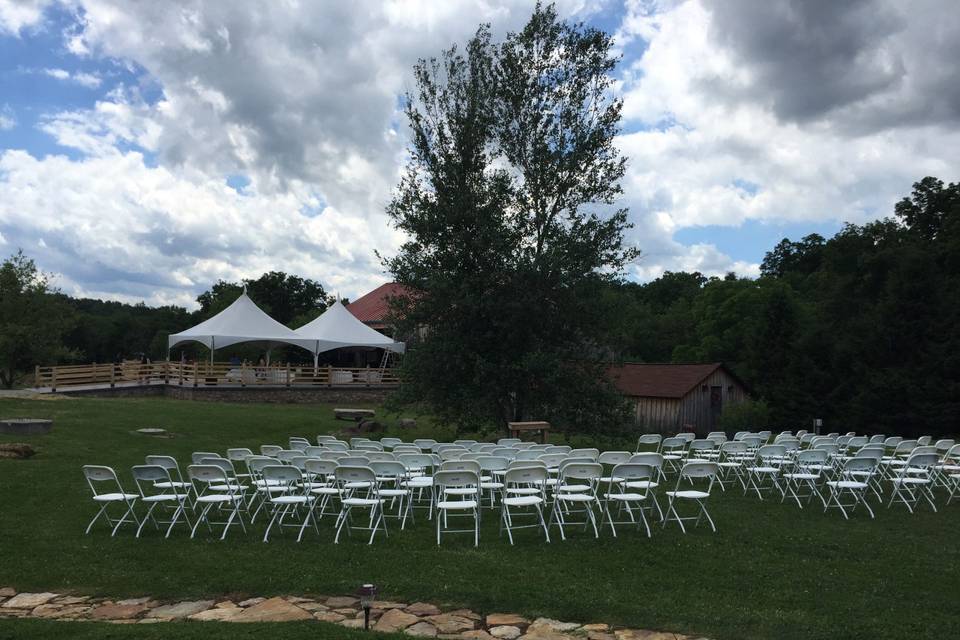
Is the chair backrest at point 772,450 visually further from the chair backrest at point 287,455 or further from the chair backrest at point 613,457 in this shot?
the chair backrest at point 287,455

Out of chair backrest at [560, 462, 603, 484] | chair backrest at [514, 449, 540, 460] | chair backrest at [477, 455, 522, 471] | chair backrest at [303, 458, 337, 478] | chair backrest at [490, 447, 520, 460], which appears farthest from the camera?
chair backrest at [490, 447, 520, 460]

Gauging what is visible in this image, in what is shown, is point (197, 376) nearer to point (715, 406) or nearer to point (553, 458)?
point (715, 406)

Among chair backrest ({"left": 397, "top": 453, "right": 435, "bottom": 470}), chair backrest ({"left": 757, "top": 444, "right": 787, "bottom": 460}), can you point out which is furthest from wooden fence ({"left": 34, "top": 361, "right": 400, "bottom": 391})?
chair backrest ({"left": 757, "top": 444, "right": 787, "bottom": 460})

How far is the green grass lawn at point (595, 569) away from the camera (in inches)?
189

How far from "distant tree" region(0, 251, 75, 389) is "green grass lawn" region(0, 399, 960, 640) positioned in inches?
863

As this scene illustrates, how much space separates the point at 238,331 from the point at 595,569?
26.3 m

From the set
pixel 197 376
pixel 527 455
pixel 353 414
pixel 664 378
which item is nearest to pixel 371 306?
pixel 197 376

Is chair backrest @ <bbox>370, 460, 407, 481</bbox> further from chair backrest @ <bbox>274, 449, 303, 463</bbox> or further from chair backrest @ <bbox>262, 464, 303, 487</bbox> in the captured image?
chair backrest @ <bbox>274, 449, 303, 463</bbox>

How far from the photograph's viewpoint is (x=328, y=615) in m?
4.82

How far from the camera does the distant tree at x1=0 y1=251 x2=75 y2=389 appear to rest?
27.1 meters

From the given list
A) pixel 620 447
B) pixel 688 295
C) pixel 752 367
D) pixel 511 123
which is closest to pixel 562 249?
pixel 511 123

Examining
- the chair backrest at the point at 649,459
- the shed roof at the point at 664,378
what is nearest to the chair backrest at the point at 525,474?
the chair backrest at the point at 649,459

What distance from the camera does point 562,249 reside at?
53.5ft

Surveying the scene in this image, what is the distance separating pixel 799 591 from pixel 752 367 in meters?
33.2
